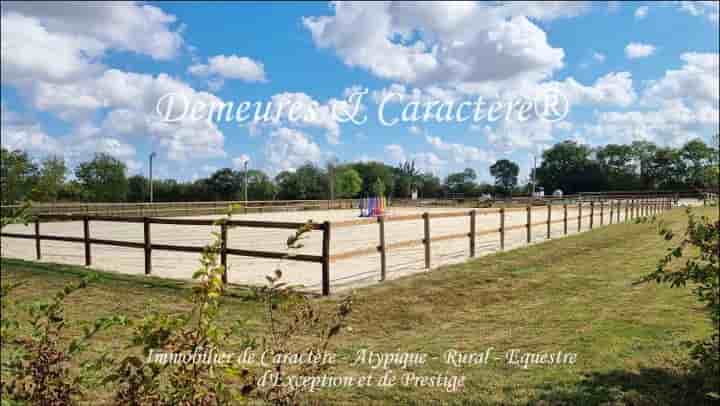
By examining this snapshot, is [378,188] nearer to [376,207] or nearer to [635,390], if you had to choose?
[376,207]

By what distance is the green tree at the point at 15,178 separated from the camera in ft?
6.46

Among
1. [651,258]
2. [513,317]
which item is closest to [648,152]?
[651,258]

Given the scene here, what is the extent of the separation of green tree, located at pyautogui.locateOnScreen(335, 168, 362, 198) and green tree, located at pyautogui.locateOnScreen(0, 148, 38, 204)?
8631 cm

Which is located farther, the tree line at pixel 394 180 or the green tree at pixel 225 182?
the green tree at pixel 225 182

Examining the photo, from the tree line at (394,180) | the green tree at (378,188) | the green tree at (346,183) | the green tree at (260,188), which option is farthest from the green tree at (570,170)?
the green tree at (260,188)

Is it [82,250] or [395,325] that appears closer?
[395,325]

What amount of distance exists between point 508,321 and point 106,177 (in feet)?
196

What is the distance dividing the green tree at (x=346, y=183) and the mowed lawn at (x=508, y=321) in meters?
79.5

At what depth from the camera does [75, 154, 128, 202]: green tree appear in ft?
188

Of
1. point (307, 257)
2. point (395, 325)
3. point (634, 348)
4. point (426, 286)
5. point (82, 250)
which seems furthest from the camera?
point (82, 250)

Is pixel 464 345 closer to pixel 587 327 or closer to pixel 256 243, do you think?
pixel 587 327

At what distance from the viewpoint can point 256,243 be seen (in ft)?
49.8

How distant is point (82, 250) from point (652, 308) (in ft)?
42.6

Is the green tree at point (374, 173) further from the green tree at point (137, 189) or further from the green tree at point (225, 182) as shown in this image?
the green tree at point (137, 189)
